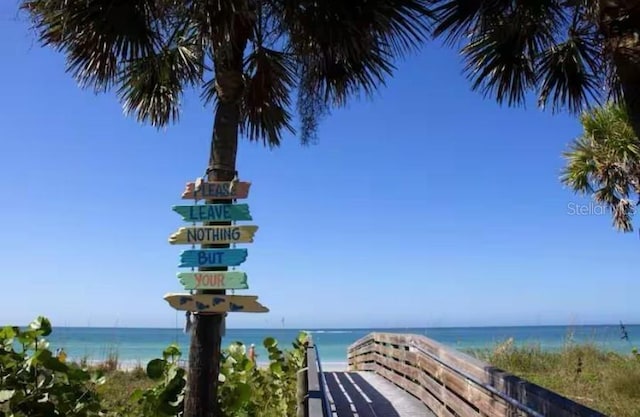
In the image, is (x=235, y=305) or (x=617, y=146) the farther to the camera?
(x=617, y=146)

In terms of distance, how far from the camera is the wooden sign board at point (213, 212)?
485 centimetres

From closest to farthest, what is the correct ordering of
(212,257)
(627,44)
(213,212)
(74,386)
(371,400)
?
(627,44) → (74,386) → (212,257) → (213,212) → (371,400)

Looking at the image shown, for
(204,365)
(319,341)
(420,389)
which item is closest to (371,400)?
(420,389)

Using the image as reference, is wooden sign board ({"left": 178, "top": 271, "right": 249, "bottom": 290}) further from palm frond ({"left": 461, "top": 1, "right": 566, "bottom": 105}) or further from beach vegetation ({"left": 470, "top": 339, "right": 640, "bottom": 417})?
beach vegetation ({"left": 470, "top": 339, "right": 640, "bottom": 417})

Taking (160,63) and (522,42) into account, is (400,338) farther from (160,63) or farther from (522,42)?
(160,63)

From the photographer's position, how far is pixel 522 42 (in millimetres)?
6074

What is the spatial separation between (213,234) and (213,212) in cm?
19

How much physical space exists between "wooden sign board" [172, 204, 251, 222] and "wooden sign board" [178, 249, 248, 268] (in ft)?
0.95

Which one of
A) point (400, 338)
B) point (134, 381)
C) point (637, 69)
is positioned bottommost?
point (134, 381)

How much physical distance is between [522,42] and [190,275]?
4.20 metres

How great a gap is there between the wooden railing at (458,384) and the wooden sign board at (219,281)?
7.14ft

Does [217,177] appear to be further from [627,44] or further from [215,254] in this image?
[627,44]

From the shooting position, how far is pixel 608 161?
10.9 metres

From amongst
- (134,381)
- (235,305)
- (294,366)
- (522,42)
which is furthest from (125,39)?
(134,381)
